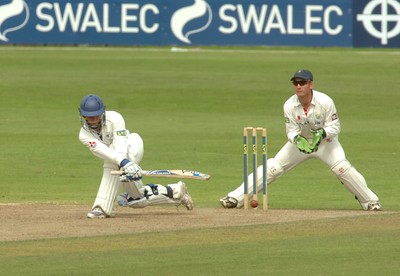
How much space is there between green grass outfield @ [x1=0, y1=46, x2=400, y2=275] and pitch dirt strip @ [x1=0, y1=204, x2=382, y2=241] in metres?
0.43

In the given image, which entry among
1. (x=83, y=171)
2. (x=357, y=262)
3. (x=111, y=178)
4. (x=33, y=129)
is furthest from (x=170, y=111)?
(x=357, y=262)

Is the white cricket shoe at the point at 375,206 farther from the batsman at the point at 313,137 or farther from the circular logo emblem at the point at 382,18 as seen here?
the circular logo emblem at the point at 382,18

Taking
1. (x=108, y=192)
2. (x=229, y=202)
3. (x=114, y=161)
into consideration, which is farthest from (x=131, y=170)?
(x=229, y=202)

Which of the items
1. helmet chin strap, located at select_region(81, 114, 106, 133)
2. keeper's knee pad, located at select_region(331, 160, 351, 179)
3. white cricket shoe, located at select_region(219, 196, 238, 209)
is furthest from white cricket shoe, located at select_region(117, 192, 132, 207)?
keeper's knee pad, located at select_region(331, 160, 351, 179)

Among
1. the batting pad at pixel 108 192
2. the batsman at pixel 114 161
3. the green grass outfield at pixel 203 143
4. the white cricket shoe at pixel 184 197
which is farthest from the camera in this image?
the white cricket shoe at pixel 184 197

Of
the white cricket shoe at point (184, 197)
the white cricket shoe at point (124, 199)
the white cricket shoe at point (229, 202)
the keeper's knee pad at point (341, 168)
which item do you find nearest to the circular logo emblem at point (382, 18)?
the keeper's knee pad at point (341, 168)

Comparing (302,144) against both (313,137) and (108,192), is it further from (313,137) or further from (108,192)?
(108,192)

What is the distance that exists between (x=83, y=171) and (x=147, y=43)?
16.6 meters

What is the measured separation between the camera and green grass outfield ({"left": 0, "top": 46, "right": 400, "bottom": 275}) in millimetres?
10391

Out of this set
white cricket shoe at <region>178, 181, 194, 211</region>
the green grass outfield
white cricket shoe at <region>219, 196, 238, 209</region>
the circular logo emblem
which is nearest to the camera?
the green grass outfield

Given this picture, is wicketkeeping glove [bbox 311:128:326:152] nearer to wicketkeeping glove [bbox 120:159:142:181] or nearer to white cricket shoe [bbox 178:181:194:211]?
white cricket shoe [bbox 178:181:194:211]

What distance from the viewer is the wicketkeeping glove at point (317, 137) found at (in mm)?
13492

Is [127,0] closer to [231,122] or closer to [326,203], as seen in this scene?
[231,122]

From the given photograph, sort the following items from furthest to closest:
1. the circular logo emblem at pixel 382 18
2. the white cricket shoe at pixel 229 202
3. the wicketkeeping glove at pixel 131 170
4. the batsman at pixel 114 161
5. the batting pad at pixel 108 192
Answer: the circular logo emblem at pixel 382 18
the white cricket shoe at pixel 229 202
the batting pad at pixel 108 192
the batsman at pixel 114 161
the wicketkeeping glove at pixel 131 170
